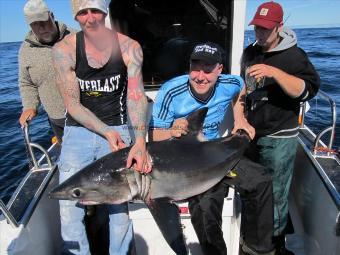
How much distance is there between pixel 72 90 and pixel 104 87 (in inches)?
10.5

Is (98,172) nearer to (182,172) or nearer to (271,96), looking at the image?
(182,172)

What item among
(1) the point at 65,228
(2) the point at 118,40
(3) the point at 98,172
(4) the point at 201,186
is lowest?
(1) the point at 65,228

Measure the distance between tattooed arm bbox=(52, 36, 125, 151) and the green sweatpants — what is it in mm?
1568

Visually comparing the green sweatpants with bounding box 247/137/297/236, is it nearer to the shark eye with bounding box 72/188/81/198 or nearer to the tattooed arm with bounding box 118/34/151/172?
the tattooed arm with bounding box 118/34/151/172

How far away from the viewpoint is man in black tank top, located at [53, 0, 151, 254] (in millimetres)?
2736

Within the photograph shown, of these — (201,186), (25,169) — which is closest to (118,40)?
(201,186)

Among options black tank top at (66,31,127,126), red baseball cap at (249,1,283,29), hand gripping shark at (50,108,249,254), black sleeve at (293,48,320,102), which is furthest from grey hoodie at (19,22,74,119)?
black sleeve at (293,48,320,102)

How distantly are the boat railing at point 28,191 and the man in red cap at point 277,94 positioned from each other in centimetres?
228

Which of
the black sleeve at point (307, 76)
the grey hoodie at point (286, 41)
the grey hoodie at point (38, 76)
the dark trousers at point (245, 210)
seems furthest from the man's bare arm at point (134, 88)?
Answer: the grey hoodie at point (38, 76)

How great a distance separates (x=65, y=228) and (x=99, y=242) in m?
0.56

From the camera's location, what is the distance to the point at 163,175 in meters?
2.75

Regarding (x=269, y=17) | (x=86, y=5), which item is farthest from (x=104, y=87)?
(x=269, y=17)

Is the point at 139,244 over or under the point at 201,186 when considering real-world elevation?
under

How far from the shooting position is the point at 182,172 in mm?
2828
